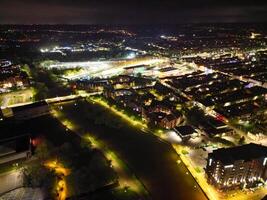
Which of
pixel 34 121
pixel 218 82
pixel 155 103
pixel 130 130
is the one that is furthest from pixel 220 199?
pixel 218 82

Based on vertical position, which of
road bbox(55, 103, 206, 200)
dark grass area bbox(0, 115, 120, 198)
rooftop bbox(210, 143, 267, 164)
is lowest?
road bbox(55, 103, 206, 200)

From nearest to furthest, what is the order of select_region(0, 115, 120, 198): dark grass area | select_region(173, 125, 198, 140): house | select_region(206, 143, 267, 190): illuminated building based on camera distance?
1. select_region(206, 143, 267, 190): illuminated building
2. select_region(0, 115, 120, 198): dark grass area
3. select_region(173, 125, 198, 140): house

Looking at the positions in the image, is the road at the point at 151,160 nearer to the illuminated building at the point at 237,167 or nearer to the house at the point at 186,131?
the illuminated building at the point at 237,167

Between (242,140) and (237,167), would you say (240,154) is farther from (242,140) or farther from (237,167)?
(242,140)

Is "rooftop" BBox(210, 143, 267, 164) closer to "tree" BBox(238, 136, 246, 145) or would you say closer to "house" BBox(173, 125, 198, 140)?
"tree" BBox(238, 136, 246, 145)

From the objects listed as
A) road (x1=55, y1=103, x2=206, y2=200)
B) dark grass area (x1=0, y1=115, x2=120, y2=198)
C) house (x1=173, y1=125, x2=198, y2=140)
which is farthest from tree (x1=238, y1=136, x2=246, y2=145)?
dark grass area (x1=0, y1=115, x2=120, y2=198)

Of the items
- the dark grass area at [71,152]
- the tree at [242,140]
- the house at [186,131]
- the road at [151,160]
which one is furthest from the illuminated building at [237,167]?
the dark grass area at [71,152]

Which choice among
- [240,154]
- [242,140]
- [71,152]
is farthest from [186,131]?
[71,152]

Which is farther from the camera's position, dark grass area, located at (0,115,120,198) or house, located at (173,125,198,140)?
house, located at (173,125,198,140)
